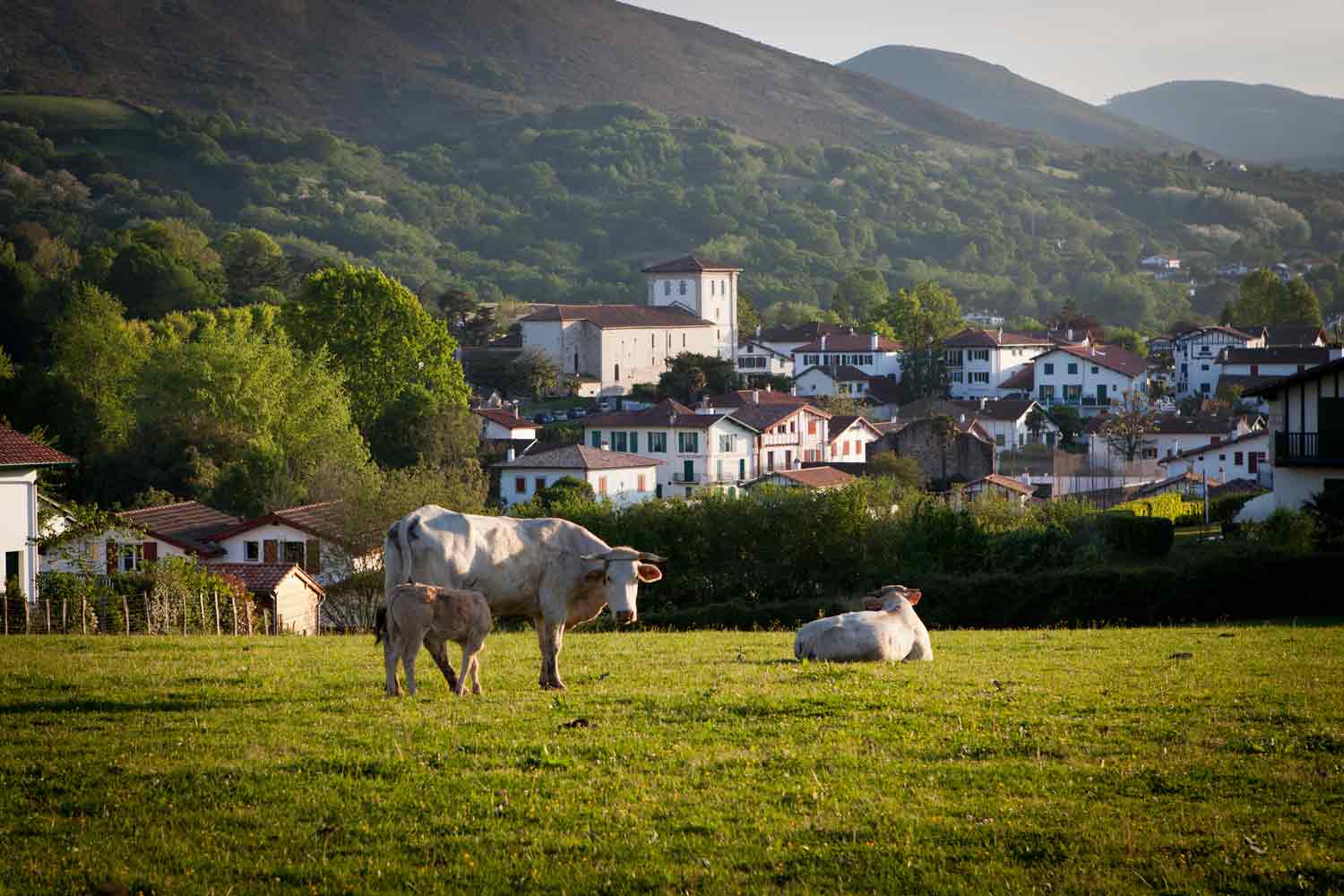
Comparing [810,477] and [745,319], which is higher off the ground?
[745,319]

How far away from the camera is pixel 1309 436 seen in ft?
143

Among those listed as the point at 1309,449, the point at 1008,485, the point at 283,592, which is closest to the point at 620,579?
the point at 283,592

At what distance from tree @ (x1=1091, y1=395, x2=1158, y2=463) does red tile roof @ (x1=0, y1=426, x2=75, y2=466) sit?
70.1 metres

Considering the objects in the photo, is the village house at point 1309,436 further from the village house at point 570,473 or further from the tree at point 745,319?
the tree at point 745,319

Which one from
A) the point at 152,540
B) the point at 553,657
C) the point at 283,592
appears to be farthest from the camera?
the point at 152,540

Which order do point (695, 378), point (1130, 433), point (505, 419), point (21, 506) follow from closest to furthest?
point (21, 506) → point (1130, 433) → point (505, 419) → point (695, 378)

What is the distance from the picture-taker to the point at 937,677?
1585cm

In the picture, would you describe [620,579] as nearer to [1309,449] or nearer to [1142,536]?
[1142,536]

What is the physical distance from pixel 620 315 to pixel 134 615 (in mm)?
116842

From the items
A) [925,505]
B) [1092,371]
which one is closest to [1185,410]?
[1092,371]

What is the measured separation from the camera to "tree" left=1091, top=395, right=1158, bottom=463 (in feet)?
312

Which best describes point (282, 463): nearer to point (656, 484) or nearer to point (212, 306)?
point (656, 484)

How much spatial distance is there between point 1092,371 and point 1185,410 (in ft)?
39.0

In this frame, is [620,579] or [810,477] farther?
[810,477]
